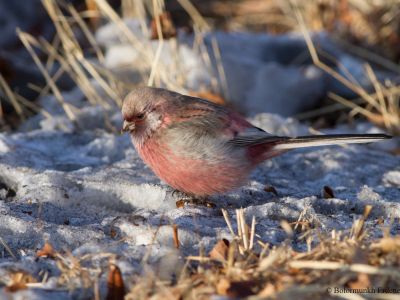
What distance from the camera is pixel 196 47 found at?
592 centimetres

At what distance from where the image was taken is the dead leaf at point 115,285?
8.03 feet

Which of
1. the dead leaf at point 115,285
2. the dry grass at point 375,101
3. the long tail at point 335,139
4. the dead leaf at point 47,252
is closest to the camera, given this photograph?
the dead leaf at point 115,285

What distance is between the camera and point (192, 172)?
3.44 m

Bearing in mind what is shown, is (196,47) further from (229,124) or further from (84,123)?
(229,124)

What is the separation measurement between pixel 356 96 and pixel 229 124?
2.99 metres

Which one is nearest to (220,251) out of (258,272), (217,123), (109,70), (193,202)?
(258,272)

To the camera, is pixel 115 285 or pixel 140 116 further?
pixel 140 116

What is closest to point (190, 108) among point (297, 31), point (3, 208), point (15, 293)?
point (3, 208)

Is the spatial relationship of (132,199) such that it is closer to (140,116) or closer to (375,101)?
(140,116)

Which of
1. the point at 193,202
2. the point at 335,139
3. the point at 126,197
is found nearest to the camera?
the point at 335,139

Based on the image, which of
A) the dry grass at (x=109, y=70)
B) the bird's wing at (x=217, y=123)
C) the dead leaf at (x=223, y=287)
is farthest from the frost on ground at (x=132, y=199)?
the dry grass at (x=109, y=70)

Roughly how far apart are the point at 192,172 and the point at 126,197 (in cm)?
49

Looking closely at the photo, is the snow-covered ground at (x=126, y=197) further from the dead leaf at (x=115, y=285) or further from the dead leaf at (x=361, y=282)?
the dead leaf at (x=361, y=282)

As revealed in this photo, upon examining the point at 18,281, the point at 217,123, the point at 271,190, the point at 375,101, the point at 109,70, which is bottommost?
the point at 18,281
